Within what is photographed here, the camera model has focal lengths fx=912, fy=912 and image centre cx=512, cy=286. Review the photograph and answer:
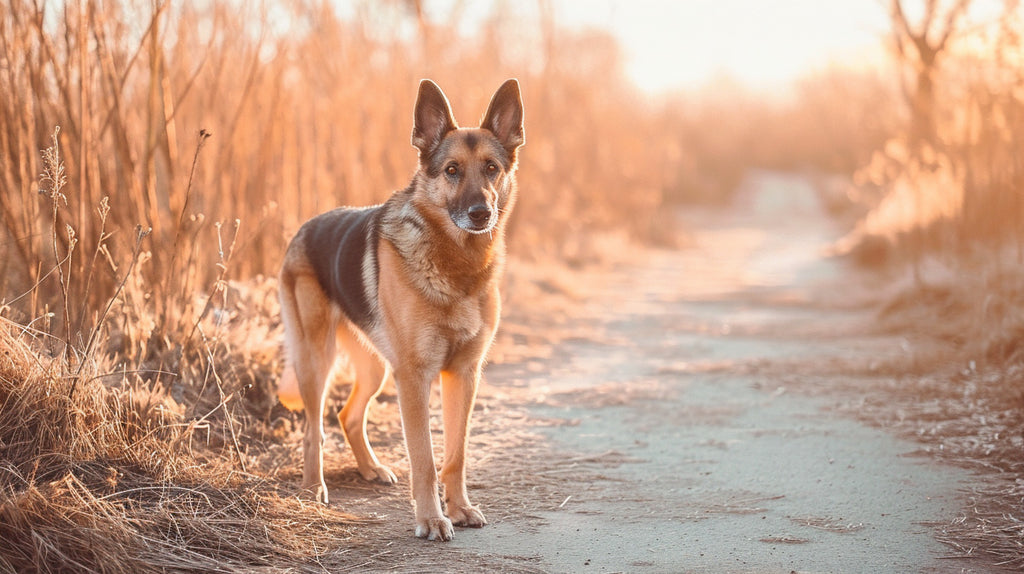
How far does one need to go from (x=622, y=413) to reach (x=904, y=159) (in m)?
7.46

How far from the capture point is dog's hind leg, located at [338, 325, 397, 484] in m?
4.78

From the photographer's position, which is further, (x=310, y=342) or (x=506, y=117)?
(x=310, y=342)

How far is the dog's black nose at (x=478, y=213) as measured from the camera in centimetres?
404

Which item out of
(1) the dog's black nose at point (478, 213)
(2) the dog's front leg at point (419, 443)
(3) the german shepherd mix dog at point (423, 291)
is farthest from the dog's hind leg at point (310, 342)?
(1) the dog's black nose at point (478, 213)

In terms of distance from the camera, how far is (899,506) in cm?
426

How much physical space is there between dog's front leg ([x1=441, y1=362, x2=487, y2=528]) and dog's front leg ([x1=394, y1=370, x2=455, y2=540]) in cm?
11

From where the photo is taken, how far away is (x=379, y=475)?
15.6 feet

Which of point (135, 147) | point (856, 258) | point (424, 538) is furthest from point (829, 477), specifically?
point (856, 258)

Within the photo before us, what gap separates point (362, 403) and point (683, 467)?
1.77m

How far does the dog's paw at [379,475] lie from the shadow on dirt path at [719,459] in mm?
527

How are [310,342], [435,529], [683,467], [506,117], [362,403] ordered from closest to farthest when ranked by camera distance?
[435,529] → [506,117] → [310,342] → [362,403] → [683,467]

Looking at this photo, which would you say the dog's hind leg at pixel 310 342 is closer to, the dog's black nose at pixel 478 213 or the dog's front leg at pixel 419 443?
the dog's front leg at pixel 419 443

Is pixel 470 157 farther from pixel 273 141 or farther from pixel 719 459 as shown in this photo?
pixel 273 141

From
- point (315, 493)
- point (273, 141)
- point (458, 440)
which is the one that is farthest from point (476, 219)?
point (273, 141)
